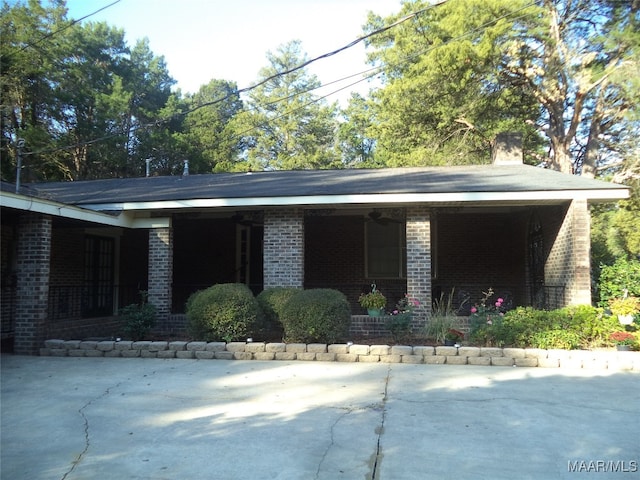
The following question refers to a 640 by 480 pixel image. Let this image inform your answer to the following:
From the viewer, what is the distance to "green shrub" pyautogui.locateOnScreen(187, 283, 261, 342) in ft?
28.5

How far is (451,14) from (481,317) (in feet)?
45.4

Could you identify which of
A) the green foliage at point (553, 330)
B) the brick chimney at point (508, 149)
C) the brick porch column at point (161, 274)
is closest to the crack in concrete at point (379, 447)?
the green foliage at point (553, 330)

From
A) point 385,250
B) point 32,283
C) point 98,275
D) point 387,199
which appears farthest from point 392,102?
point 32,283

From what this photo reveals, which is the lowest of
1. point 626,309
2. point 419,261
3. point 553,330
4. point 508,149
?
point 553,330

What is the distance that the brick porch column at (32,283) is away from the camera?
28.8ft

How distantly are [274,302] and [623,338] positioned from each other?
5768 mm

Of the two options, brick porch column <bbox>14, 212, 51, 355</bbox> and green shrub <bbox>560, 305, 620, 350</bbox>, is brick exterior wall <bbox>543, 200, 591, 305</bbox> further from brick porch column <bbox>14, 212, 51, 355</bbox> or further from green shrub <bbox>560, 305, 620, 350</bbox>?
brick porch column <bbox>14, 212, 51, 355</bbox>

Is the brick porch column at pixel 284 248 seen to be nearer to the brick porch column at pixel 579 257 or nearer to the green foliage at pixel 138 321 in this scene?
the green foliage at pixel 138 321

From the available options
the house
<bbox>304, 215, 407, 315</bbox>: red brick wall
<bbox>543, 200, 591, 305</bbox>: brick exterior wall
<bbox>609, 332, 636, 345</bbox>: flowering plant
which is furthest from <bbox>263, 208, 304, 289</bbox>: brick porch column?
<bbox>609, 332, 636, 345</bbox>: flowering plant

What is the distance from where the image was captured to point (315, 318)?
334 inches

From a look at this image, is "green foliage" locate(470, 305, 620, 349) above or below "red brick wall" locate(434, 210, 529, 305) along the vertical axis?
below

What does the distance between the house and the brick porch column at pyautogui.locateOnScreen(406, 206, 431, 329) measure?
0.08 ft

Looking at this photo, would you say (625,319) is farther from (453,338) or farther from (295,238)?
(295,238)

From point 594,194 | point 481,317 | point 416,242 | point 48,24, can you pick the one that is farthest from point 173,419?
point 48,24
